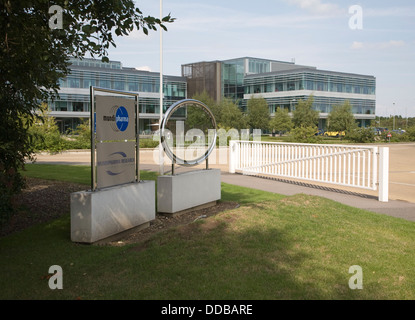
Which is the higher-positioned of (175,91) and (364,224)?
(175,91)

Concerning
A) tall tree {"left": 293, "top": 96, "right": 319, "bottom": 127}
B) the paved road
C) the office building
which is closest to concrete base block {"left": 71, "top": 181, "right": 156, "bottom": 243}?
the paved road

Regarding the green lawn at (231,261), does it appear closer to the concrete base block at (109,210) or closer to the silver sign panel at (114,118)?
the concrete base block at (109,210)

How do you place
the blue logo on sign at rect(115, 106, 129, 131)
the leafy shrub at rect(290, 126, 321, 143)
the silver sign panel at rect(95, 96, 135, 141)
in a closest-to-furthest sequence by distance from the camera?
the silver sign panel at rect(95, 96, 135, 141), the blue logo on sign at rect(115, 106, 129, 131), the leafy shrub at rect(290, 126, 321, 143)

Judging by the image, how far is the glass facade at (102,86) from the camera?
6075cm

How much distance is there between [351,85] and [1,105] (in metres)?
75.6

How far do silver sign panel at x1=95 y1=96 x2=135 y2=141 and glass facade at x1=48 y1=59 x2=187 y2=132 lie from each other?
52.2 metres

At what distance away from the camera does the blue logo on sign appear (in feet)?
23.0

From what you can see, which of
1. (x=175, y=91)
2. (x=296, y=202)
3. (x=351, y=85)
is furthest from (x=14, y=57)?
(x=351, y=85)

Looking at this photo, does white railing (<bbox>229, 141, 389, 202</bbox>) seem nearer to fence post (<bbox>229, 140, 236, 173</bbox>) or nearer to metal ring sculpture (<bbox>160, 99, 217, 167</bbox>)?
fence post (<bbox>229, 140, 236, 173</bbox>)

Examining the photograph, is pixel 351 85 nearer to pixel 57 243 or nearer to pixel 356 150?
pixel 356 150

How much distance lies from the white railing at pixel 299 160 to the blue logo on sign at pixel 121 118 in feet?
20.6

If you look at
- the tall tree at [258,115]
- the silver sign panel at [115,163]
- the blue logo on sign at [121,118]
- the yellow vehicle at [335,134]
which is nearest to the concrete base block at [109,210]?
the silver sign panel at [115,163]

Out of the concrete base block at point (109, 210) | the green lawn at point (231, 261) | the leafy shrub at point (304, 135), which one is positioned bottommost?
the green lawn at point (231, 261)
